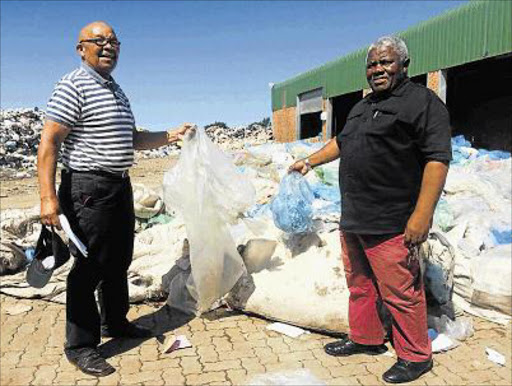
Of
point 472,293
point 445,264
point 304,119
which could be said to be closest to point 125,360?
point 445,264

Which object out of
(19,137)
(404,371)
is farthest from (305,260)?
(19,137)

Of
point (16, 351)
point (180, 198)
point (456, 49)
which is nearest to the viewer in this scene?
point (16, 351)

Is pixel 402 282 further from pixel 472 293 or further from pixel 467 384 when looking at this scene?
pixel 472 293

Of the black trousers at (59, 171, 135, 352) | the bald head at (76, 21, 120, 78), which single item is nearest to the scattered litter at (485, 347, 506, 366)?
the black trousers at (59, 171, 135, 352)

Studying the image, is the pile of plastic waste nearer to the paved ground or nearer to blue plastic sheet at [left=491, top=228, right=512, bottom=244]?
blue plastic sheet at [left=491, top=228, right=512, bottom=244]

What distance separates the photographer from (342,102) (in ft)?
67.3

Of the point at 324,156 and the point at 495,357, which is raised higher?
the point at 324,156

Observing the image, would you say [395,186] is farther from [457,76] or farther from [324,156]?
[457,76]

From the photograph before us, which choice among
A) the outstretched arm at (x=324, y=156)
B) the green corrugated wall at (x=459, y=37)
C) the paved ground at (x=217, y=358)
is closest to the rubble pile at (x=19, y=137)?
the green corrugated wall at (x=459, y=37)

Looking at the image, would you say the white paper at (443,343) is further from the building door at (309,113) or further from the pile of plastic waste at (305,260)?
the building door at (309,113)

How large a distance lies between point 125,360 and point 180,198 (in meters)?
1.05

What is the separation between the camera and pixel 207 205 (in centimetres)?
297

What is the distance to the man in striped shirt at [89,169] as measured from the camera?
2.29m

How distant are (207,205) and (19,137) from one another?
17986 mm
